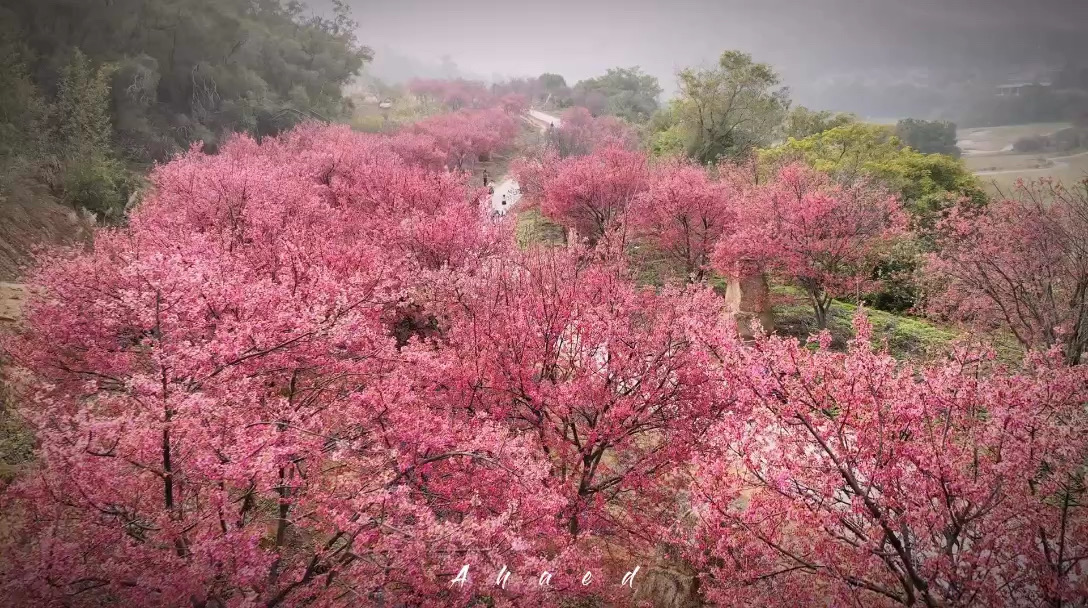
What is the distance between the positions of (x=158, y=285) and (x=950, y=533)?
1043 centimetres

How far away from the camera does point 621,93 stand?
2773 inches

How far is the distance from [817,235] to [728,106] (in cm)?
2269

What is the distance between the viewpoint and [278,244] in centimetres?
1291

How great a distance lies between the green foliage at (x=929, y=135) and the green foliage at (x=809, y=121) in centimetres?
382

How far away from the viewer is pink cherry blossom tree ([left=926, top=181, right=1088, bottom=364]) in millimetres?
11422

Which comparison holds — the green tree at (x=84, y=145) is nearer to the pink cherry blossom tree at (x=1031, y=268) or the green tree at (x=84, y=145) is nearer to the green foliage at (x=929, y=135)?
the pink cherry blossom tree at (x=1031, y=268)

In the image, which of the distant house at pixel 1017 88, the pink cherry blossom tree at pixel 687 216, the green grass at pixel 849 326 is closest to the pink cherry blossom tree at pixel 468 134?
the pink cherry blossom tree at pixel 687 216

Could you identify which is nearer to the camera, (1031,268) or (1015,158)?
(1031,268)

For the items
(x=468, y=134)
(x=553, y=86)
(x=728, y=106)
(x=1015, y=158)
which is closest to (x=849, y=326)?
(x=1015, y=158)

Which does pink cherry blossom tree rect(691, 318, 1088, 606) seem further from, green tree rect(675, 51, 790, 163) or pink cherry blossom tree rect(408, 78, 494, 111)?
pink cherry blossom tree rect(408, 78, 494, 111)

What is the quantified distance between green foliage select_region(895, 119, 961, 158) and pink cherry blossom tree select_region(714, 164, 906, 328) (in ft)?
64.8

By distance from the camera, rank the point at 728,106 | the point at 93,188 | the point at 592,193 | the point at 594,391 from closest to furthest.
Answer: the point at 594,391 → the point at 93,188 → the point at 592,193 → the point at 728,106

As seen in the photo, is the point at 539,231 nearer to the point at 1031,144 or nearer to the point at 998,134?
the point at 998,134

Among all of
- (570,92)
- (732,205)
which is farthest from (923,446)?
(570,92)
